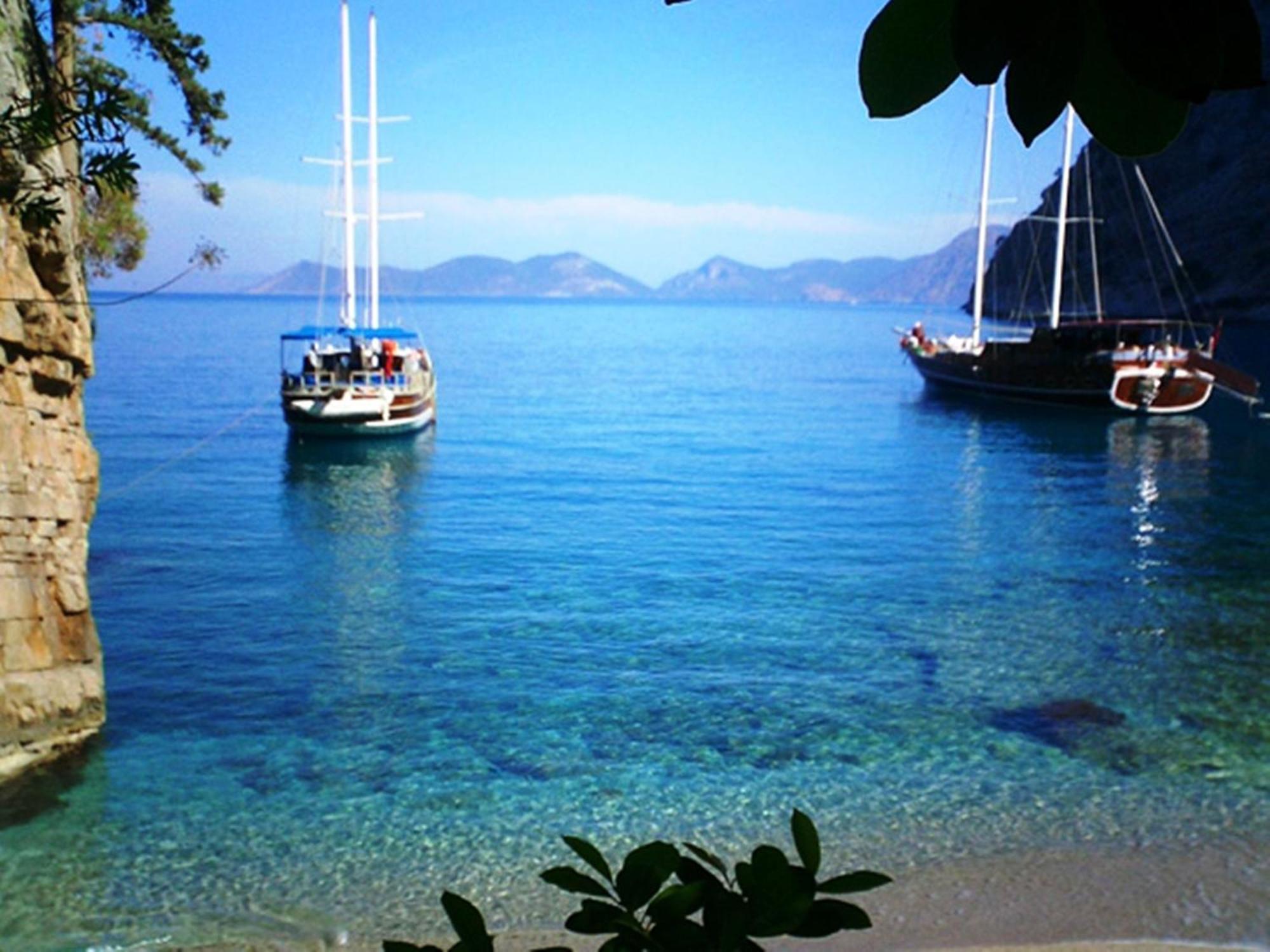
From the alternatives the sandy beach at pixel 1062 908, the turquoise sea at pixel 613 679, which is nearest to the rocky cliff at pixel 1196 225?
the turquoise sea at pixel 613 679

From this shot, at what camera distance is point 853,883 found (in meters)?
1.47

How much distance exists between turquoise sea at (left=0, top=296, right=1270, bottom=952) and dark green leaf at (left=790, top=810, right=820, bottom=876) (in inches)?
302

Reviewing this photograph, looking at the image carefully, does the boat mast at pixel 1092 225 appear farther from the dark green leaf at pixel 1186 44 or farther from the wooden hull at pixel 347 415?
the dark green leaf at pixel 1186 44

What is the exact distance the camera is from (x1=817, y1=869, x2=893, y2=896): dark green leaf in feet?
4.66

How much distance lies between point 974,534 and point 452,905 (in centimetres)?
2444

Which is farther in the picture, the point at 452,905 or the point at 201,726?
the point at 201,726

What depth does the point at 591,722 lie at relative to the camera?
13.1 m

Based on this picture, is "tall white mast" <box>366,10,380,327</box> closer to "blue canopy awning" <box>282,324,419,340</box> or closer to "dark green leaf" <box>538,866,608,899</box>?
"blue canopy awning" <box>282,324,419,340</box>

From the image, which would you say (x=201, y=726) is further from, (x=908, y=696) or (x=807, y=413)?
(x=807, y=413)

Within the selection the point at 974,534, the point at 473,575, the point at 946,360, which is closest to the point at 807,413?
the point at 946,360

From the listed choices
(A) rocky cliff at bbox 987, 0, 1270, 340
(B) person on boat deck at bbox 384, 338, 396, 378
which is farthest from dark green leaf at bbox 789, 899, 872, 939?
(A) rocky cliff at bbox 987, 0, 1270, 340

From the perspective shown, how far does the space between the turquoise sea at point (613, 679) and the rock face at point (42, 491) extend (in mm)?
708

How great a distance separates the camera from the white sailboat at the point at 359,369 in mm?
37344

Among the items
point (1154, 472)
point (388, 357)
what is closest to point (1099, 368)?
point (1154, 472)
